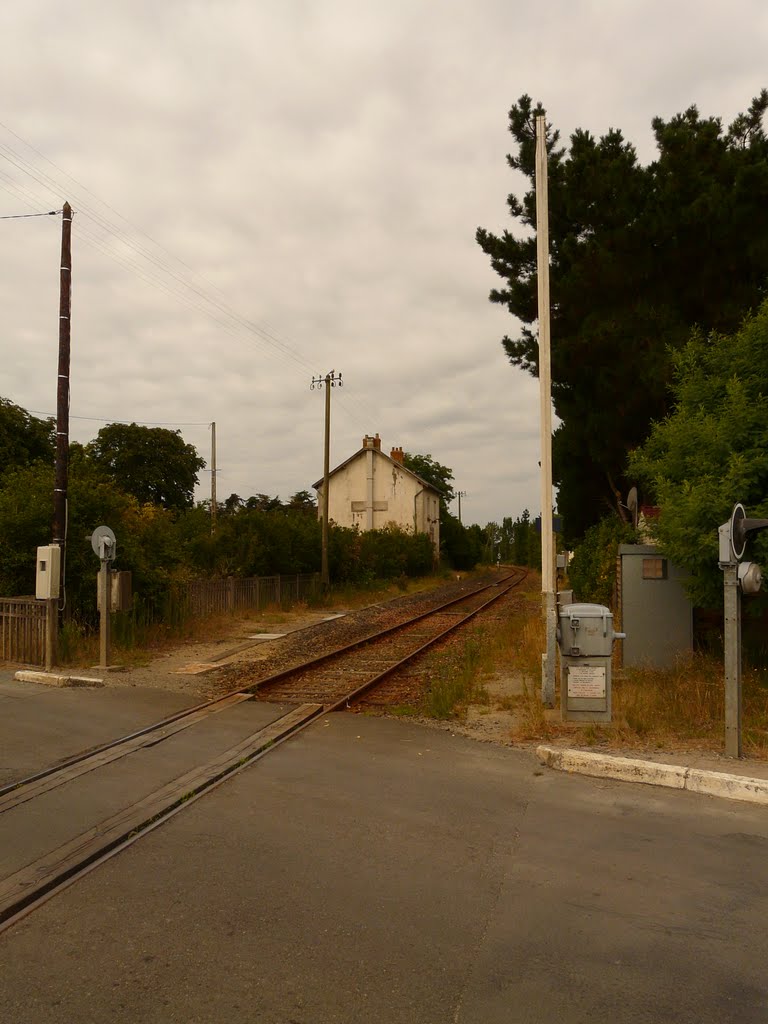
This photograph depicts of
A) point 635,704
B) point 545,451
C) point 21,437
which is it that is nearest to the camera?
point 635,704

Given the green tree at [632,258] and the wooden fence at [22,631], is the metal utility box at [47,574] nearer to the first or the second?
the wooden fence at [22,631]

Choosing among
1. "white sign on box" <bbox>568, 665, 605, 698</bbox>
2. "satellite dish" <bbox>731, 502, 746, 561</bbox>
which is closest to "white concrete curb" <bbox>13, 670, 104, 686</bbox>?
"white sign on box" <bbox>568, 665, 605, 698</bbox>

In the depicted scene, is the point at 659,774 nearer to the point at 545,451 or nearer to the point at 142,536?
the point at 545,451

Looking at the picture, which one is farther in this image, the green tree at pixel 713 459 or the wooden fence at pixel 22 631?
the wooden fence at pixel 22 631

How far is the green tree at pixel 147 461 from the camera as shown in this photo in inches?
2270

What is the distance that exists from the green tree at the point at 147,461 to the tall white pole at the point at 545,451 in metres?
49.4

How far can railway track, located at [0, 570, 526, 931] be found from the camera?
4.71 metres

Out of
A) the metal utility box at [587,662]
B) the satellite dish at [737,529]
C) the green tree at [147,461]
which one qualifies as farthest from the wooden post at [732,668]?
the green tree at [147,461]

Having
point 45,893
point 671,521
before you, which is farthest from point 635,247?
point 45,893

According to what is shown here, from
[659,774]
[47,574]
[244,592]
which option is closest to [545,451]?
[659,774]

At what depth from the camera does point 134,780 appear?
655 centimetres

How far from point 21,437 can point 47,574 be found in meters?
32.7

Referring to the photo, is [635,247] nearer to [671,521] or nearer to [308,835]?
[671,521]

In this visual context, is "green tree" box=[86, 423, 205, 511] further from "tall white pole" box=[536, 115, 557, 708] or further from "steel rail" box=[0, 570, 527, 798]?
"tall white pole" box=[536, 115, 557, 708]
